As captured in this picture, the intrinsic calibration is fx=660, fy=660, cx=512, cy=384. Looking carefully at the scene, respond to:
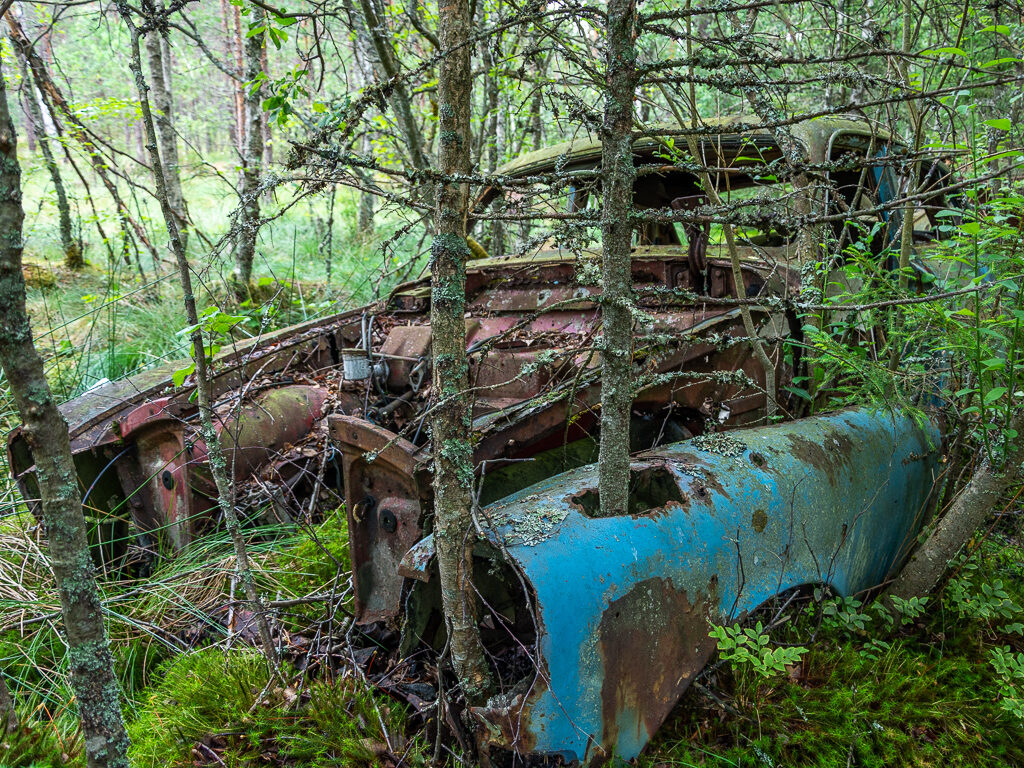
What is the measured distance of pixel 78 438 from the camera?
110 inches

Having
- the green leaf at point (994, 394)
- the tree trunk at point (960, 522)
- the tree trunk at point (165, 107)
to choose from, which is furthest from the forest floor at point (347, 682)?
the tree trunk at point (165, 107)

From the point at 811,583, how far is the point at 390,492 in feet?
4.55

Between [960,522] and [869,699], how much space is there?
76 cm

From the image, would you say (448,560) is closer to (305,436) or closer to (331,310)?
(305,436)

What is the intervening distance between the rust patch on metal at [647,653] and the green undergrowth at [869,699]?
23 cm

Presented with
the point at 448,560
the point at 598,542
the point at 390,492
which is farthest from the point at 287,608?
the point at 598,542

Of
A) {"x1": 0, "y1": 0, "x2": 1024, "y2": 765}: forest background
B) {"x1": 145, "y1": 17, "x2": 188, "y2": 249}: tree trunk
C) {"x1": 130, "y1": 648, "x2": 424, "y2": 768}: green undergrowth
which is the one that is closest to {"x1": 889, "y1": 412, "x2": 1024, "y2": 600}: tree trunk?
{"x1": 0, "y1": 0, "x2": 1024, "y2": 765}: forest background

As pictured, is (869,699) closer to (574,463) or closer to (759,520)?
(759,520)

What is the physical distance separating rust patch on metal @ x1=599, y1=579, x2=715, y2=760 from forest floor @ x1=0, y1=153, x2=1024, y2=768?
0.28 meters

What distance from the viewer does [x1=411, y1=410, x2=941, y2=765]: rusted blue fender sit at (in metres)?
1.50

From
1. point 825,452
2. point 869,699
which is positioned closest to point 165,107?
point 825,452

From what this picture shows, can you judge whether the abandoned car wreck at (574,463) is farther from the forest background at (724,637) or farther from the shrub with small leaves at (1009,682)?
the shrub with small leaves at (1009,682)

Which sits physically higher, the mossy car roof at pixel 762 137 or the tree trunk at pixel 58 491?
the mossy car roof at pixel 762 137

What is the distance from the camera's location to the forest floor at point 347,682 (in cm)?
191
